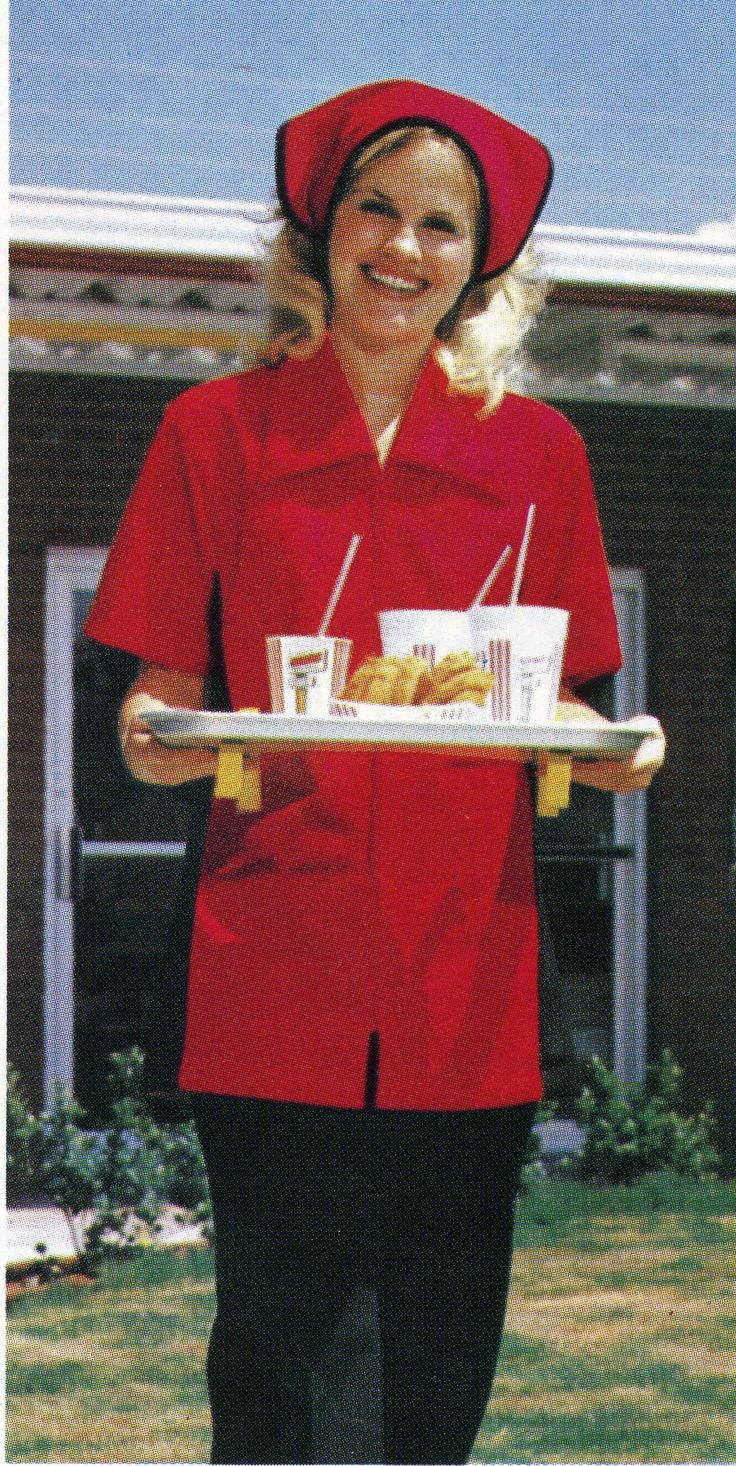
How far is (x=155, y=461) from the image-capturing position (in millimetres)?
2201

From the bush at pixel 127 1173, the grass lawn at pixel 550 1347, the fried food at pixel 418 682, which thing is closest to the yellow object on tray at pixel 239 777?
the fried food at pixel 418 682

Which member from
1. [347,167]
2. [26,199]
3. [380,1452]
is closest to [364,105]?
[347,167]

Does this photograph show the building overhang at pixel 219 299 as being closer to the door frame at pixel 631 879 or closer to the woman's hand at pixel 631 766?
the door frame at pixel 631 879

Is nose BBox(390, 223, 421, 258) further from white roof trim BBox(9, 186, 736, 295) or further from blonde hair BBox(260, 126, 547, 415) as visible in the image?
white roof trim BBox(9, 186, 736, 295)

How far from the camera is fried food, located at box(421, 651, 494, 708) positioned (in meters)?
2.04

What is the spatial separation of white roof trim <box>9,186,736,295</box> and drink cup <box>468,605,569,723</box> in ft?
10.4

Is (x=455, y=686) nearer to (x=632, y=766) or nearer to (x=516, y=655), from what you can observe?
(x=516, y=655)

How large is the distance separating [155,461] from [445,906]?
0.66m

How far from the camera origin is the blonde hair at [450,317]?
2.23m

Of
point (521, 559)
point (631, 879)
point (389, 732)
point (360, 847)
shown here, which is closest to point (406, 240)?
point (521, 559)

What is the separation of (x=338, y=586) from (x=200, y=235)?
136 inches

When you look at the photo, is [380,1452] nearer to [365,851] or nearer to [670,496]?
[365,851]

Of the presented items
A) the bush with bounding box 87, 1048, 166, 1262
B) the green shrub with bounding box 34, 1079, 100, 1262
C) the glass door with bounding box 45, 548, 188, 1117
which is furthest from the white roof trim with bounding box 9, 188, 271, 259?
the green shrub with bounding box 34, 1079, 100, 1262

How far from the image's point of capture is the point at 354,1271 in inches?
81.9
